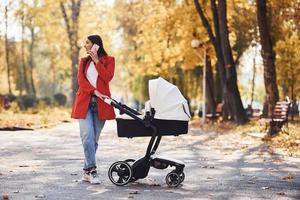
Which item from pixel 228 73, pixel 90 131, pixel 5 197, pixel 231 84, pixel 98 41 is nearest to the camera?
pixel 5 197

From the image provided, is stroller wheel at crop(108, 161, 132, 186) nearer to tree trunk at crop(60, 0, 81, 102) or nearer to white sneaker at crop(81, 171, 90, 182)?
white sneaker at crop(81, 171, 90, 182)

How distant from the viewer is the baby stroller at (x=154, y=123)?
8.85m

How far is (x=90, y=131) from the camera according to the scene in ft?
29.9

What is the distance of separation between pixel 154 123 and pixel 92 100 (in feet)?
3.01

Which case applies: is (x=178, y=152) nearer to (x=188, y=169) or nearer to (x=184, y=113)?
(x=188, y=169)

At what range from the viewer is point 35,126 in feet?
82.5

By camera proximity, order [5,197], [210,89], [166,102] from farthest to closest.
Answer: [210,89]
[166,102]
[5,197]

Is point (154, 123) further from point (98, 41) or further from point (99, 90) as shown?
point (98, 41)

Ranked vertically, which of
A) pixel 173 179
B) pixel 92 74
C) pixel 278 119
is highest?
pixel 92 74

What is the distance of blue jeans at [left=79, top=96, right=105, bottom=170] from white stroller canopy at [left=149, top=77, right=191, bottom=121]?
0.83 m

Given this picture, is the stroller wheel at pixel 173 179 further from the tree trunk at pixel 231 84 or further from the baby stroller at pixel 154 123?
the tree trunk at pixel 231 84

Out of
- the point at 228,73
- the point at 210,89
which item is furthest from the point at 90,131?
the point at 210,89

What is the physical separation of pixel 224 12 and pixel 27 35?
4546 centimetres

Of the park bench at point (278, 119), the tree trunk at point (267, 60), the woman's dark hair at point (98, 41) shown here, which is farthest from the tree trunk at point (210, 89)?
the woman's dark hair at point (98, 41)
